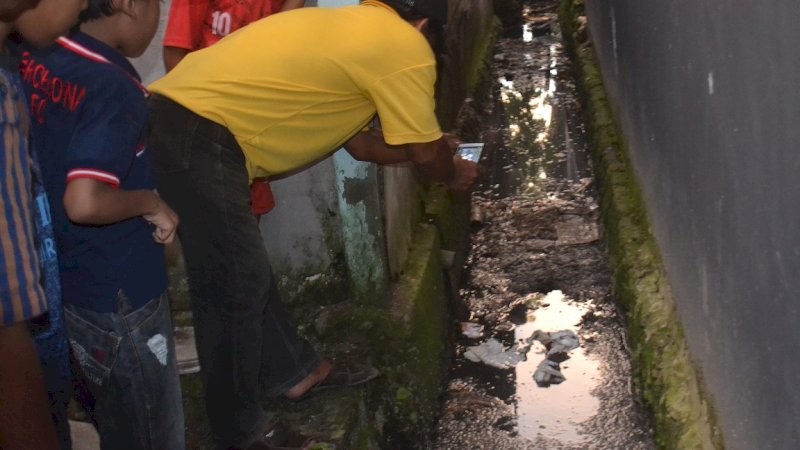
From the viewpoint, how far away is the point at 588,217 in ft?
19.6

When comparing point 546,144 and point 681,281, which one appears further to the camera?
point 546,144

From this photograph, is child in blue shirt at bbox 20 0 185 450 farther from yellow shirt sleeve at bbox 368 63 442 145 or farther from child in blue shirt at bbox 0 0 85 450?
yellow shirt sleeve at bbox 368 63 442 145

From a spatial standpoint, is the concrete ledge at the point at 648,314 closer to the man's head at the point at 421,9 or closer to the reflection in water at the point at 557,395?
the reflection in water at the point at 557,395

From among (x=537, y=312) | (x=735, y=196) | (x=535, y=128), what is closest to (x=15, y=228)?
(x=735, y=196)

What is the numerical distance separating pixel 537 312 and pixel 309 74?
2.46 meters

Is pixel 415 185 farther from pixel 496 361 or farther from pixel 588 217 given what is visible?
pixel 588 217

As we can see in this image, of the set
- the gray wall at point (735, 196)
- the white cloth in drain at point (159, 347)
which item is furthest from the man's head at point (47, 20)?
the gray wall at point (735, 196)

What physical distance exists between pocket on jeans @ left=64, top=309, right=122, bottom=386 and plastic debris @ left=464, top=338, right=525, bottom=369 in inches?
95.6

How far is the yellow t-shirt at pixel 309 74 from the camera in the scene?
2.86 meters

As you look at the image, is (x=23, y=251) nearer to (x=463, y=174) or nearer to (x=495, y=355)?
(x=463, y=174)

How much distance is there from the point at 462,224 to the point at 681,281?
7.03 ft

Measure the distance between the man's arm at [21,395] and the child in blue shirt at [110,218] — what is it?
0.90ft

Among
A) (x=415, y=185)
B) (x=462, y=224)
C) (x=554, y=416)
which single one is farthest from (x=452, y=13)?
(x=554, y=416)

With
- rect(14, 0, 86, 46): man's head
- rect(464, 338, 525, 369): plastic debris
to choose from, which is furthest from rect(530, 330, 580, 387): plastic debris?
rect(14, 0, 86, 46): man's head
